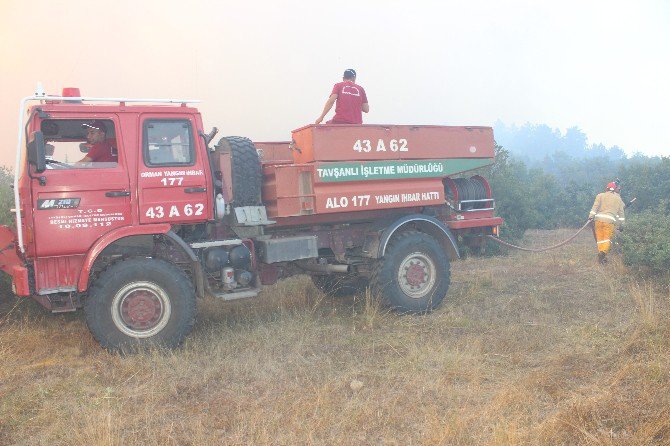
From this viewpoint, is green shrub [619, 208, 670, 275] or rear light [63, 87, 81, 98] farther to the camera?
green shrub [619, 208, 670, 275]

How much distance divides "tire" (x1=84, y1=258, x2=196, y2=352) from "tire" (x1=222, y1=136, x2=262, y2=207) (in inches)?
43.1

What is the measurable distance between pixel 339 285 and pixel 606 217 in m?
5.61

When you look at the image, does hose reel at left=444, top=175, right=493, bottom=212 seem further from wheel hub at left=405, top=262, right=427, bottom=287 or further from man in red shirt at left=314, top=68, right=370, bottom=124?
man in red shirt at left=314, top=68, right=370, bottom=124

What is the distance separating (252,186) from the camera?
6.61 metres

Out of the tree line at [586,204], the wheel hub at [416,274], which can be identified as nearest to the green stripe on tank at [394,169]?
the wheel hub at [416,274]

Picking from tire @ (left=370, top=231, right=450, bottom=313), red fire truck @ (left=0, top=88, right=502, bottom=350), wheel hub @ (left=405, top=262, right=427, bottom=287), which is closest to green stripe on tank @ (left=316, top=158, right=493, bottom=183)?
red fire truck @ (left=0, top=88, right=502, bottom=350)

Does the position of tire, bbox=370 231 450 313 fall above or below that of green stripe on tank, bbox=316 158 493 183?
below

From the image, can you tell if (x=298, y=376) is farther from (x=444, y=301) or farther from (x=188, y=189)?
(x=444, y=301)

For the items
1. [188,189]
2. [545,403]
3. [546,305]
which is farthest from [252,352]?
[546,305]

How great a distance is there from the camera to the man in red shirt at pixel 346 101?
7758 millimetres

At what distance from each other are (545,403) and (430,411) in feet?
2.87

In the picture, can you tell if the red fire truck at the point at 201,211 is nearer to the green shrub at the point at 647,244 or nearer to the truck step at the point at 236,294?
the truck step at the point at 236,294

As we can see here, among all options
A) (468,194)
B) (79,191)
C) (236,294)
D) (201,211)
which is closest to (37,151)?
(79,191)

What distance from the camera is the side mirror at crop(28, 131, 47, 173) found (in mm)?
5449
